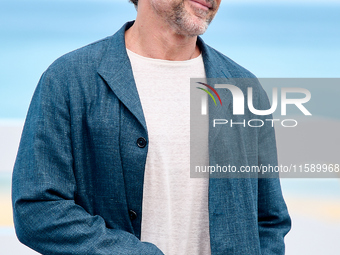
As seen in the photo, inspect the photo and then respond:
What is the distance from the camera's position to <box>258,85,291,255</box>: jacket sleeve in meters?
1.38

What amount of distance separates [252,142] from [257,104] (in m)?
0.12

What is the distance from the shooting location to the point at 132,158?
120 cm

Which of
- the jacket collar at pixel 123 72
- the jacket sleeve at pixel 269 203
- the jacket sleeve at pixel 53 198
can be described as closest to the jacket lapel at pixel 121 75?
the jacket collar at pixel 123 72

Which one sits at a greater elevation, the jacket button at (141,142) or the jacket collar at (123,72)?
the jacket collar at (123,72)

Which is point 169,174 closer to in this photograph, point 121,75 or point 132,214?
point 132,214

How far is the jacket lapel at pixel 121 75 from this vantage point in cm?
122

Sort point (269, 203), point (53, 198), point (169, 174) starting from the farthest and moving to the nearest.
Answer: point (269, 203)
point (169, 174)
point (53, 198)

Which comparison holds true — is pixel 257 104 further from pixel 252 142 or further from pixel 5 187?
pixel 5 187

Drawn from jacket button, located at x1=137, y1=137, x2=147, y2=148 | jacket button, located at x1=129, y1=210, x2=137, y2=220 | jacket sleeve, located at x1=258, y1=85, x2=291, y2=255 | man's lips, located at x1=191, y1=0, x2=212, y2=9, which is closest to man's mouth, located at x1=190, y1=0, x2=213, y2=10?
man's lips, located at x1=191, y1=0, x2=212, y2=9

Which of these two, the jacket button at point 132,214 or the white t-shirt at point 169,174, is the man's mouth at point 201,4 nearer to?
the white t-shirt at point 169,174

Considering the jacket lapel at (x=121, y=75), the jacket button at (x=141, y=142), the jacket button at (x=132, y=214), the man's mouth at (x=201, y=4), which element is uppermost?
the man's mouth at (x=201, y=4)

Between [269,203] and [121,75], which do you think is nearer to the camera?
[121,75]

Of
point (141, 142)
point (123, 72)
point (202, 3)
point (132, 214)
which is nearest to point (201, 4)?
point (202, 3)

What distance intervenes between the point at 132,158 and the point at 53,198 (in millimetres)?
212
